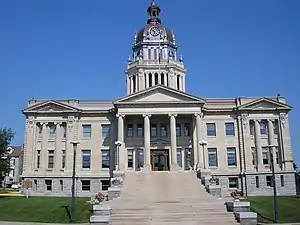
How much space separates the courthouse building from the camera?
5069 centimetres

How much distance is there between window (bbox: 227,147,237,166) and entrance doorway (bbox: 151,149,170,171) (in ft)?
27.9

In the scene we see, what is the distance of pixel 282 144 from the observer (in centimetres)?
5209

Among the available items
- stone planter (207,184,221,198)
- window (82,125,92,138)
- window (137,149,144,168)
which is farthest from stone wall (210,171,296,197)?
window (82,125,92,138)

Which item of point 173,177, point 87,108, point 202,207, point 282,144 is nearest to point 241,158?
point 282,144

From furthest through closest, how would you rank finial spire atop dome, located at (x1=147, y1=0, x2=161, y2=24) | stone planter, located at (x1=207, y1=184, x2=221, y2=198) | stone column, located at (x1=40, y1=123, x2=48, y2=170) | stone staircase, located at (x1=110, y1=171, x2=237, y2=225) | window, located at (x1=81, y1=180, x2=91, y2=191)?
finial spire atop dome, located at (x1=147, y1=0, x2=161, y2=24), window, located at (x1=81, y1=180, x2=91, y2=191), stone column, located at (x1=40, y1=123, x2=48, y2=170), stone planter, located at (x1=207, y1=184, x2=221, y2=198), stone staircase, located at (x1=110, y1=171, x2=237, y2=225)

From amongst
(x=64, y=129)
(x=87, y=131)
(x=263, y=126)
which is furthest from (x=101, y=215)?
(x=263, y=126)

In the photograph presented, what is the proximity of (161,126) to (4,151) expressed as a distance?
802 inches

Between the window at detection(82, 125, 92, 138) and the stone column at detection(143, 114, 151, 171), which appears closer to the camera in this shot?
the stone column at detection(143, 114, 151, 171)

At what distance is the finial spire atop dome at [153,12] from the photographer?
71.4 m

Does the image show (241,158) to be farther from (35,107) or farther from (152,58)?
(35,107)

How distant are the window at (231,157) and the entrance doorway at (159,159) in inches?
334

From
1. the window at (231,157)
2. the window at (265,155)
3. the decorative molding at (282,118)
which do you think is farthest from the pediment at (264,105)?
the window at (231,157)

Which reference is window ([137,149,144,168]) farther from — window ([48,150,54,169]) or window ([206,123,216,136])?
window ([48,150,54,169])

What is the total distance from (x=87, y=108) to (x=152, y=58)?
1718 cm
